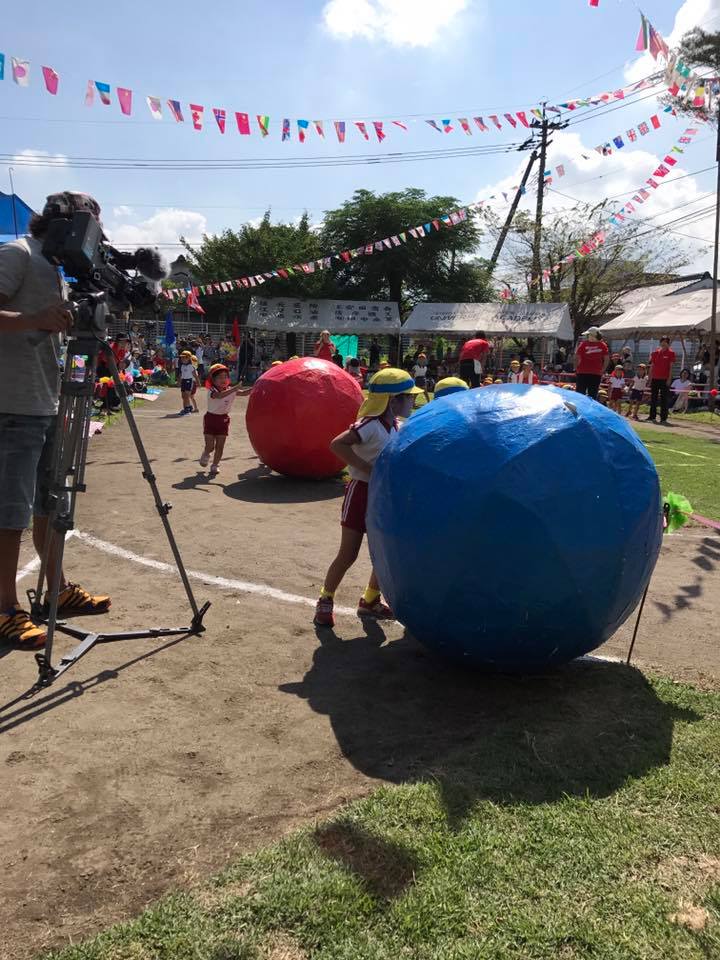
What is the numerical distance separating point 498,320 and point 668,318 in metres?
7.45

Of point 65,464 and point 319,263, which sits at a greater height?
point 319,263

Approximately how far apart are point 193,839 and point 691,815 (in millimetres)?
1951

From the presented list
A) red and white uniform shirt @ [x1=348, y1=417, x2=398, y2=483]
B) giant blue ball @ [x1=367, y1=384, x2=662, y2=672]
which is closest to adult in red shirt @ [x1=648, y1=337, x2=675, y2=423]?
red and white uniform shirt @ [x1=348, y1=417, x2=398, y2=483]

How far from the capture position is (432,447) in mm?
3924

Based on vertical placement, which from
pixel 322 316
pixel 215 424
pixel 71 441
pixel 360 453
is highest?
pixel 322 316

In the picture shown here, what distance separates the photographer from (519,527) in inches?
140

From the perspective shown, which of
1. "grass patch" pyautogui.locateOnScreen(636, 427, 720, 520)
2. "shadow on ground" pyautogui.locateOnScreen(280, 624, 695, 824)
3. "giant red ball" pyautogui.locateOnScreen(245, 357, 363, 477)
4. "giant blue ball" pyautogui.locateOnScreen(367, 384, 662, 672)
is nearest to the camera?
"shadow on ground" pyautogui.locateOnScreen(280, 624, 695, 824)

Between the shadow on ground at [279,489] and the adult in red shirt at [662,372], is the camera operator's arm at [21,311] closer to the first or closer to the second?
the shadow on ground at [279,489]

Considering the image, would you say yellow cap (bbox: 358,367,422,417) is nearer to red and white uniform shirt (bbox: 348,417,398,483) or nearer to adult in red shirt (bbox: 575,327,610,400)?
red and white uniform shirt (bbox: 348,417,398,483)

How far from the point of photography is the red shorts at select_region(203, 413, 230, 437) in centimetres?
1053

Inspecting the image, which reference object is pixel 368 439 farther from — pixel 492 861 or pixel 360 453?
pixel 492 861

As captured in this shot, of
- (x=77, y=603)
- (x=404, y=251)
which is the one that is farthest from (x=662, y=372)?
(x=404, y=251)

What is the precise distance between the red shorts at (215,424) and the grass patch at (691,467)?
5.90m

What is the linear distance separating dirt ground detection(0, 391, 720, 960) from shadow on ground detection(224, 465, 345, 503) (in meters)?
2.15
